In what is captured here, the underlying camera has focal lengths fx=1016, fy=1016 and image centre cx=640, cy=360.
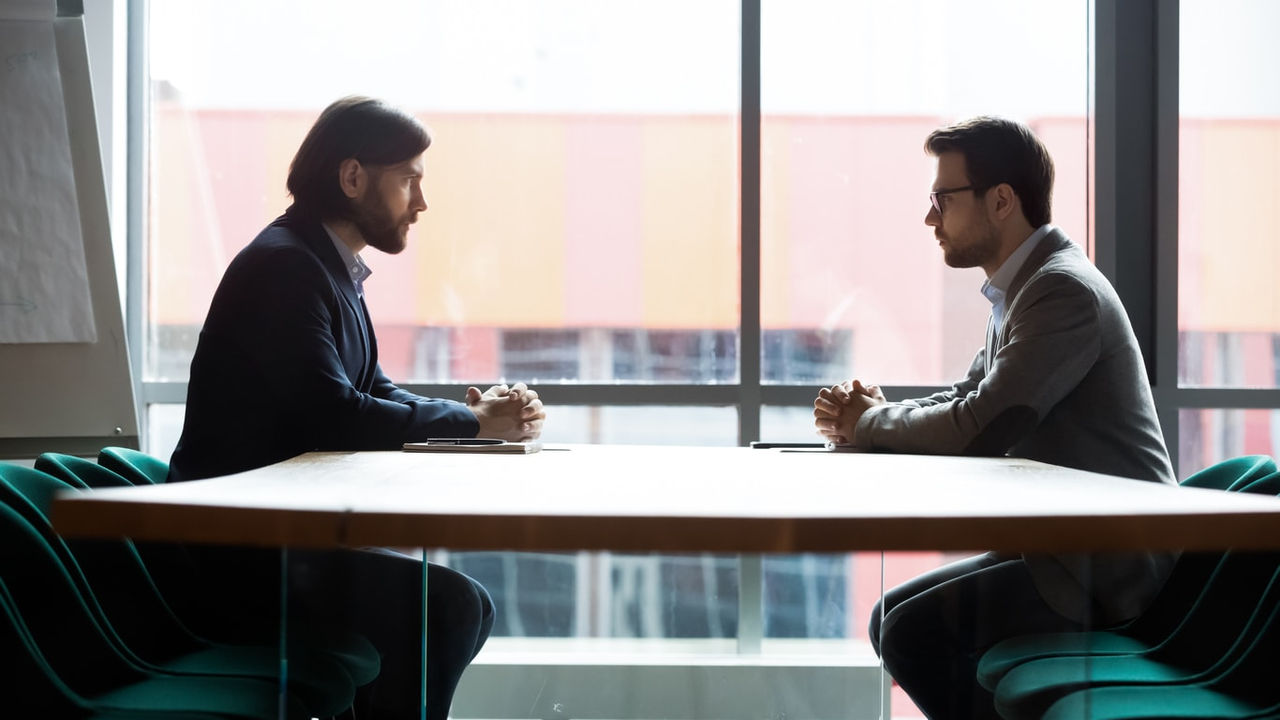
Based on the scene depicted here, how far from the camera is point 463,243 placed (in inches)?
139

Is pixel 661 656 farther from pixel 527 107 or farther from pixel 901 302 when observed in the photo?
pixel 527 107

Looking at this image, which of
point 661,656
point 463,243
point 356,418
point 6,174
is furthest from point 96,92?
point 661,656

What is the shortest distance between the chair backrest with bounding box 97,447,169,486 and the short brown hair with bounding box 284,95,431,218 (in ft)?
2.37

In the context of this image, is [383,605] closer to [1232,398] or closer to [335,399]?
[335,399]

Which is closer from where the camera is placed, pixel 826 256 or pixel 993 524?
pixel 993 524

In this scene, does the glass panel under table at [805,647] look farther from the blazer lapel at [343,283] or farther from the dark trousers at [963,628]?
the blazer lapel at [343,283]

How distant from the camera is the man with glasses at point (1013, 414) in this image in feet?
4.80

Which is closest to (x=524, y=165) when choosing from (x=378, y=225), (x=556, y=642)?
(x=378, y=225)

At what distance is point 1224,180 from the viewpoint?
350 cm

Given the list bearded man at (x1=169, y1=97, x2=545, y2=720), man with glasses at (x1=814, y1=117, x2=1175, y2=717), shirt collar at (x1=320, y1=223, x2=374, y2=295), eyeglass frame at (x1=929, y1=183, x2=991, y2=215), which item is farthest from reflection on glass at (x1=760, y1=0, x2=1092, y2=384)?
shirt collar at (x1=320, y1=223, x2=374, y2=295)

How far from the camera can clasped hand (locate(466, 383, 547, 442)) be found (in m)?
2.49

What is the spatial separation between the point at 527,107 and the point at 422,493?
2.40 metres

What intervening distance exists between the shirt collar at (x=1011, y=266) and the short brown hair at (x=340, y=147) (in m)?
1.56

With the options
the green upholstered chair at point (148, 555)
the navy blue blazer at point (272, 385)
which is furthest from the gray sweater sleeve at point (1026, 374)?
the green upholstered chair at point (148, 555)
